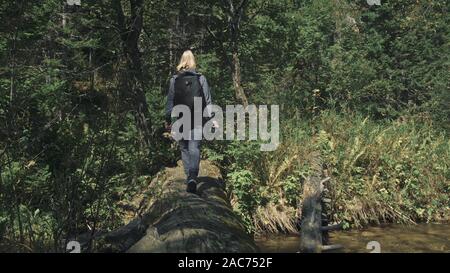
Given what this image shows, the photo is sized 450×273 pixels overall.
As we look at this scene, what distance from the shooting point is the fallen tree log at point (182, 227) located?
4.40 meters

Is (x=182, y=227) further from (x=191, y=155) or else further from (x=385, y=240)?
(x=385, y=240)

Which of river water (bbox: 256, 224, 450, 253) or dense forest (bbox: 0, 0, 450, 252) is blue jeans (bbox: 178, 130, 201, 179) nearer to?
dense forest (bbox: 0, 0, 450, 252)

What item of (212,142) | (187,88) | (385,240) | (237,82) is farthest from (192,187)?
(237,82)

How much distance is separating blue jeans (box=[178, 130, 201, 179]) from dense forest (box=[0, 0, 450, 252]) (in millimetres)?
703

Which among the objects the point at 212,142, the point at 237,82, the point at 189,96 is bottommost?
the point at 212,142

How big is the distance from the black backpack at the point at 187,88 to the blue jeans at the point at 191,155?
0.37 m

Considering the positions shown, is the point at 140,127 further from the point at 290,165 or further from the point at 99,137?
the point at 99,137

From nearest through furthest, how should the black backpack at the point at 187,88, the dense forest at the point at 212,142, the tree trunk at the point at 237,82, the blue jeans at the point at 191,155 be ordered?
the dense forest at the point at 212,142 → the blue jeans at the point at 191,155 → the black backpack at the point at 187,88 → the tree trunk at the point at 237,82

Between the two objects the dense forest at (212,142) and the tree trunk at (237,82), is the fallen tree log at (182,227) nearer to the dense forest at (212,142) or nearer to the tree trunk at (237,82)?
the dense forest at (212,142)

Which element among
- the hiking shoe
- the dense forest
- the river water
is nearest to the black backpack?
the dense forest

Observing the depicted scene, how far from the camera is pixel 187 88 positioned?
7109 millimetres

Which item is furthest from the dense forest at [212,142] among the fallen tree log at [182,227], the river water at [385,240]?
the fallen tree log at [182,227]

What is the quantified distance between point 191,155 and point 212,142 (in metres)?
2.88
